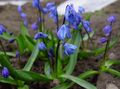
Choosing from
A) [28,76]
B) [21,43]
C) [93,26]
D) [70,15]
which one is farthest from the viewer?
[93,26]

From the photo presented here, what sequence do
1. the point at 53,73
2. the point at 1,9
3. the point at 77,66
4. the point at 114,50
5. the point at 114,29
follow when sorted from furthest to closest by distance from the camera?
the point at 1,9, the point at 114,29, the point at 114,50, the point at 77,66, the point at 53,73

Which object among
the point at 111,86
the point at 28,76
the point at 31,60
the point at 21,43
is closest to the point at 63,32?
the point at 28,76

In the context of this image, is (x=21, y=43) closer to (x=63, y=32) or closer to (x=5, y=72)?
(x=5, y=72)

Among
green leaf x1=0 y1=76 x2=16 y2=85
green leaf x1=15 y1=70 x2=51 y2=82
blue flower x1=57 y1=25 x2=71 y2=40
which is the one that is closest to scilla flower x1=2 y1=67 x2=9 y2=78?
green leaf x1=15 y1=70 x2=51 y2=82

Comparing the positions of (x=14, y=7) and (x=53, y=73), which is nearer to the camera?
(x=53, y=73)

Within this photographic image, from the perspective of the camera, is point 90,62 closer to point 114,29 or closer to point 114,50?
point 114,50

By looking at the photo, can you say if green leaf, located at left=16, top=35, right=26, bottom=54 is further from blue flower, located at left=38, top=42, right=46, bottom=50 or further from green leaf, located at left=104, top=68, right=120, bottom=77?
green leaf, located at left=104, top=68, right=120, bottom=77

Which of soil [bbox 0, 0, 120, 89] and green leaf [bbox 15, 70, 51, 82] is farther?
soil [bbox 0, 0, 120, 89]

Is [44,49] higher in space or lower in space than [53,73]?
higher

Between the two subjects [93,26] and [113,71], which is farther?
[93,26]

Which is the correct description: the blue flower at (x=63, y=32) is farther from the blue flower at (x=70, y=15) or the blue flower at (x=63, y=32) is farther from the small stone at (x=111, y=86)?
the small stone at (x=111, y=86)

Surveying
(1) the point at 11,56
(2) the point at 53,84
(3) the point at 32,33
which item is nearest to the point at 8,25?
(3) the point at 32,33
